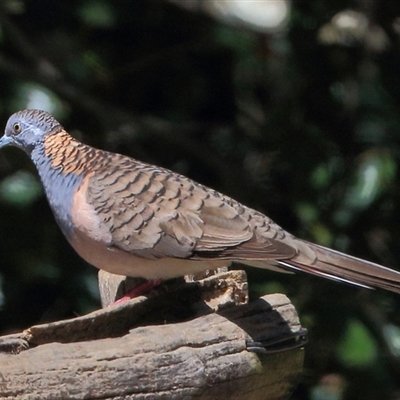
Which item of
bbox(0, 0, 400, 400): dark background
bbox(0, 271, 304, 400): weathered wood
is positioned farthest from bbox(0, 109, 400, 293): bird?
bbox(0, 0, 400, 400): dark background

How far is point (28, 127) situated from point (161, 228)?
644 millimetres

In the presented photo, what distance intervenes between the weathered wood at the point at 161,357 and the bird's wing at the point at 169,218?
0.33m

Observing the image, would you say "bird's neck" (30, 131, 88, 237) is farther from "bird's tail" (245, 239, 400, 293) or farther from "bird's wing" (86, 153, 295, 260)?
"bird's tail" (245, 239, 400, 293)

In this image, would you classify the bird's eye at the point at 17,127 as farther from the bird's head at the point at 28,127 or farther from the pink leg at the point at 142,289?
the pink leg at the point at 142,289

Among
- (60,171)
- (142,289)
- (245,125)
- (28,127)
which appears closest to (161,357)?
(142,289)

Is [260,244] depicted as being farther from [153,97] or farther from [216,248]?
[153,97]

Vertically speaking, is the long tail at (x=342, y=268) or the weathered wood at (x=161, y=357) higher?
the long tail at (x=342, y=268)

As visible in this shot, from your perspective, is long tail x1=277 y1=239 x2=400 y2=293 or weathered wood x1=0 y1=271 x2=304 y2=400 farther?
long tail x1=277 y1=239 x2=400 y2=293

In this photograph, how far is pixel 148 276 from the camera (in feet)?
9.89

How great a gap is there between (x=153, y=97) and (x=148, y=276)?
185 cm

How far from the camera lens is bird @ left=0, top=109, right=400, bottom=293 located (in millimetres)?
2826

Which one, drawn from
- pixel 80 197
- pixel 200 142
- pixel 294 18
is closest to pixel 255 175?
pixel 200 142

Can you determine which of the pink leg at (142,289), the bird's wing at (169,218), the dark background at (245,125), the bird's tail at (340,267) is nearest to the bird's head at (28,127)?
the bird's wing at (169,218)

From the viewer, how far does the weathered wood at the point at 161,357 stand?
1.93m
